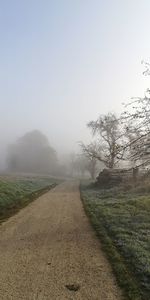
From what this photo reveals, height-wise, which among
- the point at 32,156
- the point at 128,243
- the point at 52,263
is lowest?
the point at 52,263

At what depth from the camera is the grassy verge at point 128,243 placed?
8.82 m

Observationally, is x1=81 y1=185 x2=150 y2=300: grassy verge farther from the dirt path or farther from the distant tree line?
the distant tree line

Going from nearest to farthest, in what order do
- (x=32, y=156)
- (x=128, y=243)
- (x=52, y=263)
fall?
(x=52, y=263) → (x=128, y=243) → (x=32, y=156)

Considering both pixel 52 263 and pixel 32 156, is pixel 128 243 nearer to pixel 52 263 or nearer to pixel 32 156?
pixel 52 263

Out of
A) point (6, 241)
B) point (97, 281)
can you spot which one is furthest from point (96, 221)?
point (97, 281)

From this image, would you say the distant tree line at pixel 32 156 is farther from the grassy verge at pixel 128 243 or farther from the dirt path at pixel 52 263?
the dirt path at pixel 52 263

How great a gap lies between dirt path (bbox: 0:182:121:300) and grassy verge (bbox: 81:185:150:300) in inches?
13.2

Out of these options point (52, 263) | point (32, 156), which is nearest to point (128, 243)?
point (52, 263)

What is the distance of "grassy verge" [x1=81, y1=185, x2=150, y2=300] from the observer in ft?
28.9

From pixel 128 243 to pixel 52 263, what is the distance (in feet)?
11.2

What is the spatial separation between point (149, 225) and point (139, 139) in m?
4.13

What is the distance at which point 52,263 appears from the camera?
34.3ft

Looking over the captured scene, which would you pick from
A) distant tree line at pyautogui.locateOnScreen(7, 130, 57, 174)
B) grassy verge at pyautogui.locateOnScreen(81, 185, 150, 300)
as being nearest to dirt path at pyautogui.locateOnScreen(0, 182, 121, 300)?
grassy verge at pyautogui.locateOnScreen(81, 185, 150, 300)

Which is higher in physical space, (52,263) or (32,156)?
(32,156)
